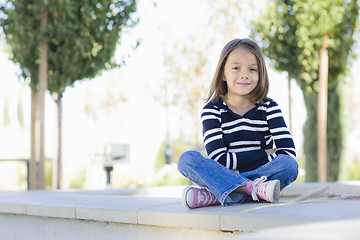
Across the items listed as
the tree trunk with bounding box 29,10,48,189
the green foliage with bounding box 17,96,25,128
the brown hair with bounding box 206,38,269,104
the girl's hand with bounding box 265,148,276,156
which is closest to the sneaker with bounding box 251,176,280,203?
the girl's hand with bounding box 265,148,276,156

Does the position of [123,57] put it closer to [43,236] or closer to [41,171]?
[41,171]

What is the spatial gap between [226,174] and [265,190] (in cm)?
22

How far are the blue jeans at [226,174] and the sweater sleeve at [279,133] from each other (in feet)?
0.26

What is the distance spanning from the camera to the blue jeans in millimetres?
2441

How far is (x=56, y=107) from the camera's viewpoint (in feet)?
20.3

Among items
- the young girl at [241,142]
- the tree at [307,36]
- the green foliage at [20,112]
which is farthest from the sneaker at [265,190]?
the green foliage at [20,112]

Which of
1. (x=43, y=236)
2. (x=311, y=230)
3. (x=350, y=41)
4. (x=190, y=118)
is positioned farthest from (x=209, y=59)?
(x=311, y=230)

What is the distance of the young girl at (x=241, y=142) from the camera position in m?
2.45

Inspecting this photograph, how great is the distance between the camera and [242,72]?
2650 millimetres

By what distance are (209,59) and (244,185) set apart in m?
11.5

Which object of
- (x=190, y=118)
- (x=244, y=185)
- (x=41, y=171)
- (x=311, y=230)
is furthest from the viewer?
(x=190, y=118)

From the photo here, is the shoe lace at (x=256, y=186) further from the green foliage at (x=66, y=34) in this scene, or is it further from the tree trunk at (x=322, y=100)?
the tree trunk at (x=322, y=100)

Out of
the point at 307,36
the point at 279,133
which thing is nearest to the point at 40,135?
the point at 307,36

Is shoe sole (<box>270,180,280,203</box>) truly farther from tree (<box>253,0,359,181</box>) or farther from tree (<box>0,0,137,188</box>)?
tree (<box>253,0,359,181</box>)
